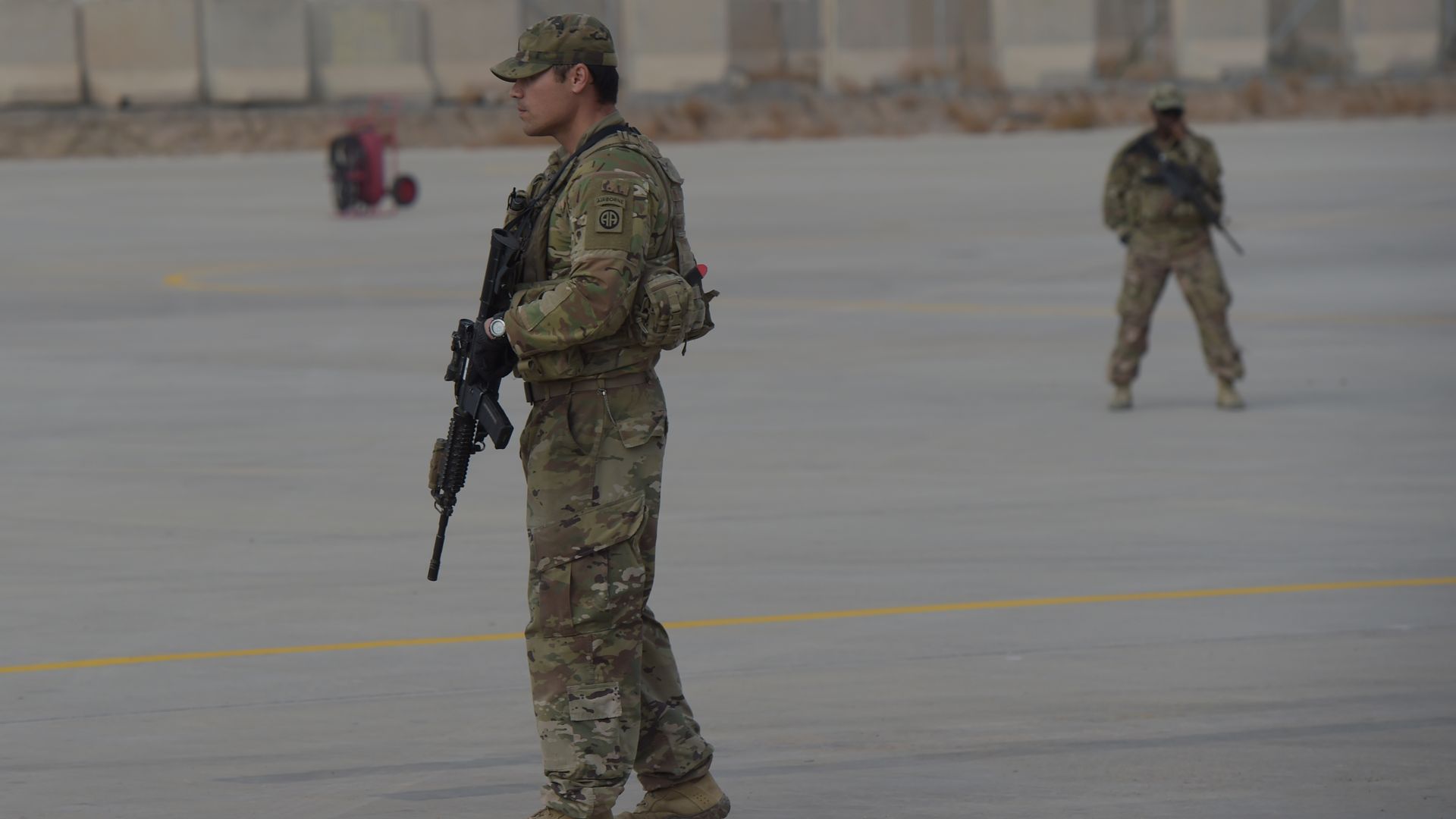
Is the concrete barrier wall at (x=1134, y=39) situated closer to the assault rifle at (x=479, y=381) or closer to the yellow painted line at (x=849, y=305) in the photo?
the yellow painted line at (x=849, y=305)

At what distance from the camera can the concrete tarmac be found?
6.70 m

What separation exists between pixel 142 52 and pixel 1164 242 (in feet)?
145

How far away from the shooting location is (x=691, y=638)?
840cm

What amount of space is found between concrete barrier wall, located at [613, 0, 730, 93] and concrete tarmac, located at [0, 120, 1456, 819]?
115 ft

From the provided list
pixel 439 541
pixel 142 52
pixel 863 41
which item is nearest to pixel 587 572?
pixel 439 541

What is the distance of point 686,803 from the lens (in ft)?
19.6

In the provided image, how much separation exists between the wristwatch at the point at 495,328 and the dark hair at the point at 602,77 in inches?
23.2

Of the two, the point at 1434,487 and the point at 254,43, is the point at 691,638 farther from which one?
the point at 254,43

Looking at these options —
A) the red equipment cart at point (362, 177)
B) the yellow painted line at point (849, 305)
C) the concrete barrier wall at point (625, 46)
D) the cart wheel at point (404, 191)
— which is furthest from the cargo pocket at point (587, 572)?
the concrete barrier wall at point (625, 46)

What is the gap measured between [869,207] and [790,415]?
19.1 metres

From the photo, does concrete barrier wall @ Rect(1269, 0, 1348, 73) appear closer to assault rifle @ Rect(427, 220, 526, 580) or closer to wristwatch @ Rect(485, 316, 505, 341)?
assault rifle @ Rect(427, 220, 526, 580)

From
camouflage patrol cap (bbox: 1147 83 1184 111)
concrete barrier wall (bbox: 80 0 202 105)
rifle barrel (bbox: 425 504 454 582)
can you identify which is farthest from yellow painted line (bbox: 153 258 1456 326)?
concrete barrier wall (bbox: 80 0 202 105)

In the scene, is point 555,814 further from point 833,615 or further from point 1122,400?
point 1122,400

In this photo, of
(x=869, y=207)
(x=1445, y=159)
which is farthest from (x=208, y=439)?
(x=1445, y=159)
